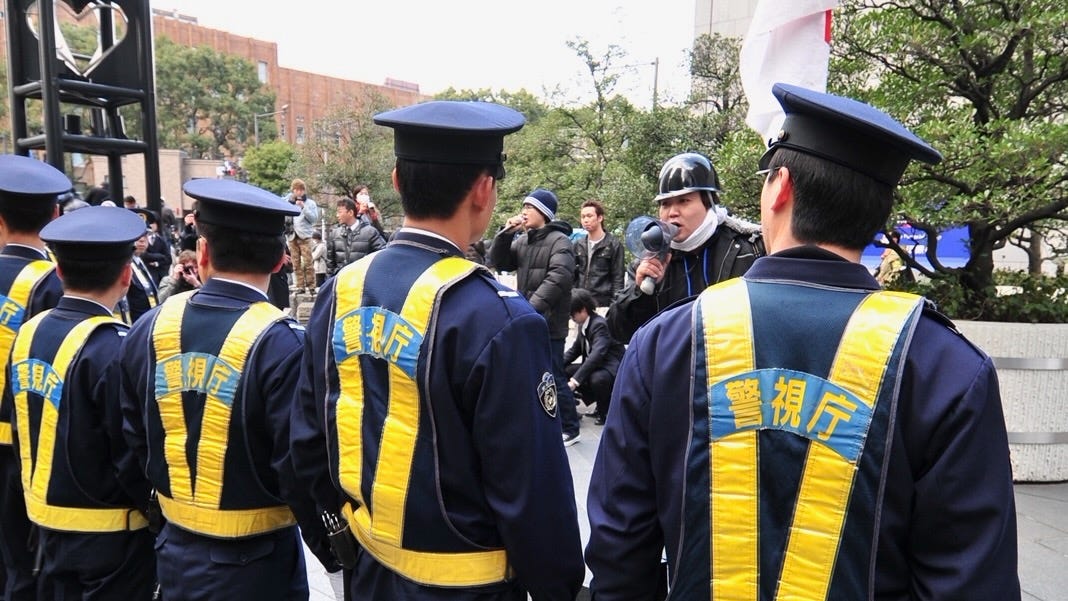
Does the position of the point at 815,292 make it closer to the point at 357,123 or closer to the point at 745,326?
the point at 745,326

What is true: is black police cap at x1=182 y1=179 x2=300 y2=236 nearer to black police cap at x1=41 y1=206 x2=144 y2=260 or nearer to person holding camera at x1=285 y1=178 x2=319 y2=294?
black police cap at x1=41 y1=206 x2=144 y2=260

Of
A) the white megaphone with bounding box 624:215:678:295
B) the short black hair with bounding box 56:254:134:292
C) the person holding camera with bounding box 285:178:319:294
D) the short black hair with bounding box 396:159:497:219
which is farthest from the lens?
the person holding camera with bounding box 285:178:319:294

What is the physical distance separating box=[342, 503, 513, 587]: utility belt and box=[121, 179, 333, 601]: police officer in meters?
0.48

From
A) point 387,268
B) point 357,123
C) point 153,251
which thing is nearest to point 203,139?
point 357,123

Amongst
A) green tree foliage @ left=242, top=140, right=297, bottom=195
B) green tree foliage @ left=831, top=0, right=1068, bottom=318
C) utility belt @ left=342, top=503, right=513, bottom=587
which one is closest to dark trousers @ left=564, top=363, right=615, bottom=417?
green tree foliage @ left=831, top=0, right=1068, bottom=318

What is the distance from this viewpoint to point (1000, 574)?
1.22 meters

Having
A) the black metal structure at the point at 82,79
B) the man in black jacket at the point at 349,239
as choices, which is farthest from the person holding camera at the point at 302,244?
the black metal structure at the point at 82,79

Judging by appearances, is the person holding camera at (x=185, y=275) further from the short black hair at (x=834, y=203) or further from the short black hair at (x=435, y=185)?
the short black hair at (x=834, y=203)

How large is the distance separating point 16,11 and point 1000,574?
4.77m

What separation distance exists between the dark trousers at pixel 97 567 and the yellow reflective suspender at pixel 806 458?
2225mm

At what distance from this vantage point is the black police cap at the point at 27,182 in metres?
3.29

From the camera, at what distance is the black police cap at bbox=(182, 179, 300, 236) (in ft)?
7.42

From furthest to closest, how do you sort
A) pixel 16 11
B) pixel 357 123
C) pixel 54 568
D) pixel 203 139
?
pixel 203 139, pixel 357 123, pixel 16 11, pixel 54 568

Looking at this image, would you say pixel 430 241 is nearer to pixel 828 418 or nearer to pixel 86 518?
pixel 828 418
